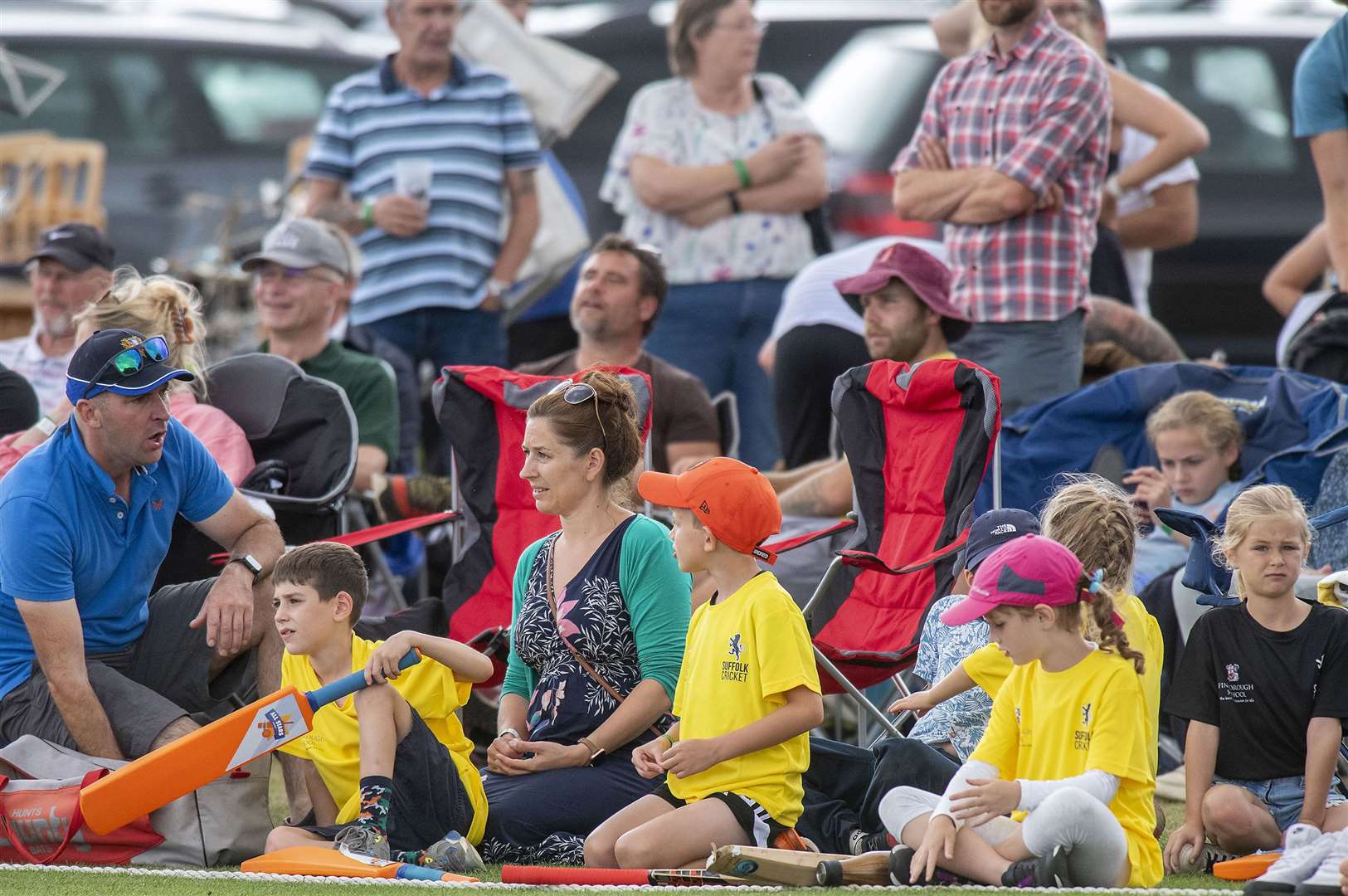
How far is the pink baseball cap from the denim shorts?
2.33 feet

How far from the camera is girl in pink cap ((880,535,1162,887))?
12.3ft

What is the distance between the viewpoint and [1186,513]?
4730 mm

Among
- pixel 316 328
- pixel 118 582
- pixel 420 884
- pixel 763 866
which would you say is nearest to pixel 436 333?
pixel 316 328

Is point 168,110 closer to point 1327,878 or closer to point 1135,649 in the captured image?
point 1135,649

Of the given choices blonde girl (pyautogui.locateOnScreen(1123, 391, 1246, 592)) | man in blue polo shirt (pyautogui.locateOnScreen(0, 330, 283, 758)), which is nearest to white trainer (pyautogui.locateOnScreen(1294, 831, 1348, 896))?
blonde girl (pyautogui.locateOnScreen(1123, 391, 1246, 592))

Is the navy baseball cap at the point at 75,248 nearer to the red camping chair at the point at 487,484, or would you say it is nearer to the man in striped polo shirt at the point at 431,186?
the man in striped polo shirt at the point at 431,186

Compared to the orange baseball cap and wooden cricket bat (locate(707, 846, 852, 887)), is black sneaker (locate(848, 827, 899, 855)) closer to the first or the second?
wooden cricket bat (locate(707, 846, 852, 887))

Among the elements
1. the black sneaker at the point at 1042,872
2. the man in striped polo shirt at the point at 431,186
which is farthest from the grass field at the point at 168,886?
the man in striped polo shirt at the point at 431,186

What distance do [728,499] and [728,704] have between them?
0.43m

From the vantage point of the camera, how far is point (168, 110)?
10609 mm

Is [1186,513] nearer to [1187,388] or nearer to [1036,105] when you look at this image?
[1187,388]

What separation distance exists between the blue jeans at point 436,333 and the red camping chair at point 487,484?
132cm

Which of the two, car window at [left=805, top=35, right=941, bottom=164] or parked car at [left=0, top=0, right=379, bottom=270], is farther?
parked car at [left=0, top=0, right=379, bottom=270]

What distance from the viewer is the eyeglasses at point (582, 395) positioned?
456 cm
